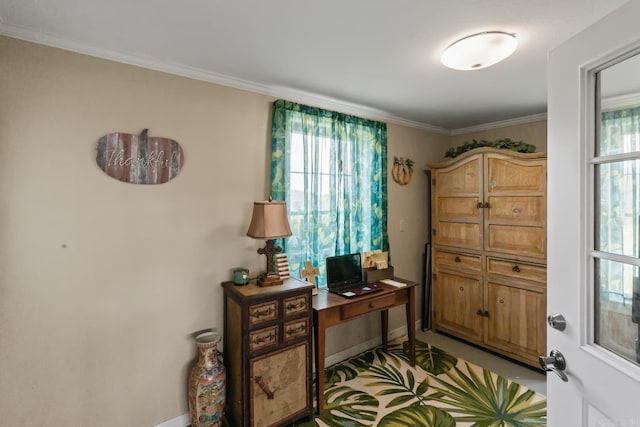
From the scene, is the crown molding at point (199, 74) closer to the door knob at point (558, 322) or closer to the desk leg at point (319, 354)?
the desk leg at point (319, 354)

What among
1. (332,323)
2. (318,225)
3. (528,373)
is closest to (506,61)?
(318,225)

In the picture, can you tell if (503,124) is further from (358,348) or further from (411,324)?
(358,348)

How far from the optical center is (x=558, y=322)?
104cm

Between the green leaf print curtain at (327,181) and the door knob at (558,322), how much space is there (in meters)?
1.73

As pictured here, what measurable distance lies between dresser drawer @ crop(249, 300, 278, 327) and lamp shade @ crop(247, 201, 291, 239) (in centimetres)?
43

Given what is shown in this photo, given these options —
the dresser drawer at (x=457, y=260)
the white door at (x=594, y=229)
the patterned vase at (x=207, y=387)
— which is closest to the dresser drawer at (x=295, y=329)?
the patterned vase at (x=207, y=387)

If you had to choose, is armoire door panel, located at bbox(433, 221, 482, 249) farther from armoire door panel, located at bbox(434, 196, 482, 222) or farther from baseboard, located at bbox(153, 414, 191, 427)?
baseboard, located at bbox(153, 414, 191, 427)

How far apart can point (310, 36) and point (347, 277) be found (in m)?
1.83

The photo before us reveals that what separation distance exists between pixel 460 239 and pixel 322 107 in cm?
195

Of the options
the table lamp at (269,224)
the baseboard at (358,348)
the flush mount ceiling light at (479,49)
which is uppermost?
the flush mount ceiling light at (479,49)

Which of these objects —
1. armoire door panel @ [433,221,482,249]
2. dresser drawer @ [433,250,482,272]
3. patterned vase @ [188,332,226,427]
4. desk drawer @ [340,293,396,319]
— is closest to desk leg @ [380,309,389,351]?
desk drawer @ [340,293,396,319]

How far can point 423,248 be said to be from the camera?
140 inches

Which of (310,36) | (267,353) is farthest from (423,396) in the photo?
(310,36)

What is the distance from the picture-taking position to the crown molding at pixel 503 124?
3.07m
